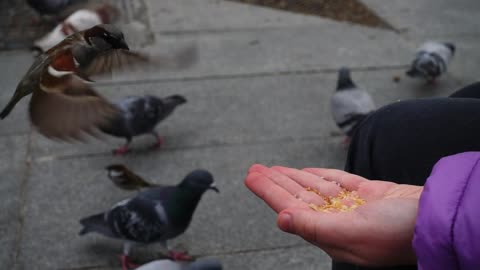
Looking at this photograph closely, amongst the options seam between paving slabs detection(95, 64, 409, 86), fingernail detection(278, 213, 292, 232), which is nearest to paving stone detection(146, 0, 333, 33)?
seam between paving slabs detection(95, 64, 409, 86)

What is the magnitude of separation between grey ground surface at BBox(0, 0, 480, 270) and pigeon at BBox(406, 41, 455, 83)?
16cm

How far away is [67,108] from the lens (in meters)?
1.80

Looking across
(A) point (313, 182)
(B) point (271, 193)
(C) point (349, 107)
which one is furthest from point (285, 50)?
(B) point (271, 193)

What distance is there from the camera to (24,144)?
14.5ft

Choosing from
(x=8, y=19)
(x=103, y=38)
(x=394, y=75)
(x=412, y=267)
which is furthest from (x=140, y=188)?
(x=8, y=19)

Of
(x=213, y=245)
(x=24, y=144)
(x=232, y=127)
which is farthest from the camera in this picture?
(x=232, y=127)

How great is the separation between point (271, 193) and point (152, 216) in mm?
1302

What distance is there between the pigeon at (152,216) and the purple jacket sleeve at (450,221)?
185 centimetres

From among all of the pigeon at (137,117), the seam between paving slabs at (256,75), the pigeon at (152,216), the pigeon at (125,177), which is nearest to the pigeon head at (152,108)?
the pigeon at (137,117)

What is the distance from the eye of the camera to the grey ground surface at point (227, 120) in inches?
136

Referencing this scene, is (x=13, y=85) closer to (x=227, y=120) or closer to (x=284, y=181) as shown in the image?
Answer: (x=227, y=120)

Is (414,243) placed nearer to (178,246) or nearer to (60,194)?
(178,246)

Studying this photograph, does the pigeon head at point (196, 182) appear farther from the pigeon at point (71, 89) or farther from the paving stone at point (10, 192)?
→ the pigeon at point (71, 89)

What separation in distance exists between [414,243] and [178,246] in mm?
2172
